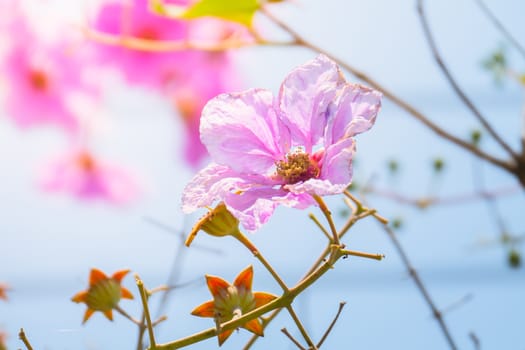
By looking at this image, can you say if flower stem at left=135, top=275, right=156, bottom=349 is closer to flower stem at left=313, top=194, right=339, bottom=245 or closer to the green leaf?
flower stem at left=313, top=194, right=339, bottom=245

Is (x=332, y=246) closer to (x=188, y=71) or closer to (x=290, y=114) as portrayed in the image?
(x=290, y=114)

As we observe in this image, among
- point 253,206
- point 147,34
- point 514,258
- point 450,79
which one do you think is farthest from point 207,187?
point 147,34

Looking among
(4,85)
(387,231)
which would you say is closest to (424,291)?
(387,231)

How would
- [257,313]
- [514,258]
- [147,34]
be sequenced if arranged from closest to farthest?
[257,313] → [514,258] → [147,34]

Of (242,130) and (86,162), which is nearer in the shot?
(242,130)

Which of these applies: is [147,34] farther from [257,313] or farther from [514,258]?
[257,313]

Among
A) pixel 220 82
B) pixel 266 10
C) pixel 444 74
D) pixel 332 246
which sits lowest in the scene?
pixel 332 246
